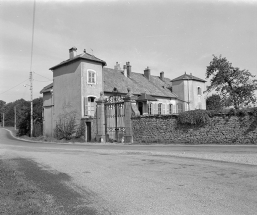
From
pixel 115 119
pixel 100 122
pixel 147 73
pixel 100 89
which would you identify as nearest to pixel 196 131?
pixel 115 119

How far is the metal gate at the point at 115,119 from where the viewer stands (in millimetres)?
22500

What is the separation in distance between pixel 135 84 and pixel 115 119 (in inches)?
527

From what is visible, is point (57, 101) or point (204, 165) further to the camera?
point (57, 101)

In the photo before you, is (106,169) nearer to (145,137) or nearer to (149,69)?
(145,137)

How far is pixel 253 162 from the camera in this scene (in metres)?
9.75

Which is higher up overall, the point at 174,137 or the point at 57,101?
the point at 57,101

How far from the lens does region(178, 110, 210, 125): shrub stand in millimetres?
18484

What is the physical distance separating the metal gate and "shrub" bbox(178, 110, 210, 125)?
17.2ft

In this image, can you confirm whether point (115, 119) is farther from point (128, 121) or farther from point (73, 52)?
point (73, 52)

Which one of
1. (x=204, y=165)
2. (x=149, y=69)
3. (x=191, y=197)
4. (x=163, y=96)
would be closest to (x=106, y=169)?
(x=204, y=165)

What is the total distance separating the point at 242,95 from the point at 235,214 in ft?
85.3

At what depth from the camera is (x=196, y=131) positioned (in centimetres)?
1888

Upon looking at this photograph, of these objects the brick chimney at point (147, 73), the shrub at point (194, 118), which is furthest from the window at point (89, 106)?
the brick chimney at point (147, 73)

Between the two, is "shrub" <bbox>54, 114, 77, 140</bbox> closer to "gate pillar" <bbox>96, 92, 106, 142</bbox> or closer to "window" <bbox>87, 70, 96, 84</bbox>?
"window" <bbox>87, 70, 96, 84</bbox>
